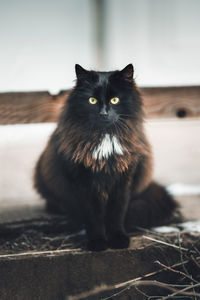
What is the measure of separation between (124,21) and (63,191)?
2.42 metres

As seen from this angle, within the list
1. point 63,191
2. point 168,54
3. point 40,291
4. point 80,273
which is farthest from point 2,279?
point 168,54

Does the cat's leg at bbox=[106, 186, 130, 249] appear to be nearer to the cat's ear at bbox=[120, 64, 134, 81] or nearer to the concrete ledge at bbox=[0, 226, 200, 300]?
the concrete ledge at bbox=[0, 226, 200, 300]

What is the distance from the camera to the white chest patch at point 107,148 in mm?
1718

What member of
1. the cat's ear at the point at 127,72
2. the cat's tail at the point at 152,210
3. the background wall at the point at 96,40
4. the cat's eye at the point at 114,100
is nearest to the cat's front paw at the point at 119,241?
the cat's tail at the point at 152,210

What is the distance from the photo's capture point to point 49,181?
6.64 ft

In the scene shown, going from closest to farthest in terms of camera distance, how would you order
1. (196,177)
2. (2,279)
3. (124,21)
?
(2,279) < (196,177) < (124,21)

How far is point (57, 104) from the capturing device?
2309mm

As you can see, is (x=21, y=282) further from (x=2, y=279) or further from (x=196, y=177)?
(x=196, y=177)

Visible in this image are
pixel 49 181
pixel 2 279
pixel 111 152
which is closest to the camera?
pixel 2 279

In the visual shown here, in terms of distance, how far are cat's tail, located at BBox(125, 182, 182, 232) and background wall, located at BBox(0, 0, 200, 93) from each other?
1.35 m

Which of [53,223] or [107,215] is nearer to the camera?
[107,215]

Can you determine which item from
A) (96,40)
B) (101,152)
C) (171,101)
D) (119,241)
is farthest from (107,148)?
(96,40)

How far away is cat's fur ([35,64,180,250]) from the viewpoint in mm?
1710

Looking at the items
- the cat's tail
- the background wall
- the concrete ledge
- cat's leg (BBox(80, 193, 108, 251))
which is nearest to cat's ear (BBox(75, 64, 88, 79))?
cat's leg (BBox(80, 193, 108, 251))
